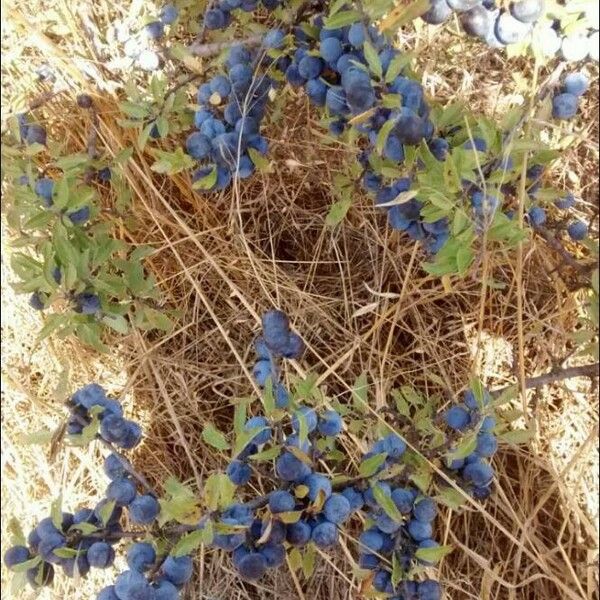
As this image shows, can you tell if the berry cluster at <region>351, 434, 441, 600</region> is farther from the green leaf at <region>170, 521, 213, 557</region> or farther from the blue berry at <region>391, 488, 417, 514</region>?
the green leaf at <region>170, 521, 213, 557</region>

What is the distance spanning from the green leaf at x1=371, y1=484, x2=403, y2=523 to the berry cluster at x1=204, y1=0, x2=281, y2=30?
696 mm

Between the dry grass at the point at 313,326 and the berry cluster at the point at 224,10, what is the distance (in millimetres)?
245

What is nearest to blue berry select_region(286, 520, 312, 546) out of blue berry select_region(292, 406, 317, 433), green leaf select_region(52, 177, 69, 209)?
blue berry select_region(292, 406, 317, 433)

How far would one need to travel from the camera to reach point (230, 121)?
4.00ft

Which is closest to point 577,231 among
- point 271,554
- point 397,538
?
point 397,538

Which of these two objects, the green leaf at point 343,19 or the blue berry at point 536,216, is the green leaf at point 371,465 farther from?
the green leaf at point 343,19

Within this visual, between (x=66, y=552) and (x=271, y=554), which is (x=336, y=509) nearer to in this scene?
(x=271, y=554)

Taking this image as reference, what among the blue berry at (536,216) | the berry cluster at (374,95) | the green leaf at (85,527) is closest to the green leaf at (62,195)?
the berry cluster at (374,95)

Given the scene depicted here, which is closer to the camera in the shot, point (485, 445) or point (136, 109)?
point (485, 445)

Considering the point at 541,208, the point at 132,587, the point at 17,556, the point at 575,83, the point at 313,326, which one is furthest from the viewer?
the point at 313,326

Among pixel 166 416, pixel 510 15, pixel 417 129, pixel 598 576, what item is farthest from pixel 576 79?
pixel 166 416

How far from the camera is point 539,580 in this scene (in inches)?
53.5

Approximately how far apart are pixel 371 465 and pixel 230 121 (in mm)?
516

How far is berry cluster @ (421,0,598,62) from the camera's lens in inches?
43.3
